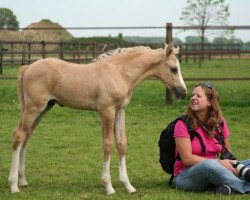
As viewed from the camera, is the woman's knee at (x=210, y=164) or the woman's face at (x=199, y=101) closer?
the woman's knee at (x=210, y=164)

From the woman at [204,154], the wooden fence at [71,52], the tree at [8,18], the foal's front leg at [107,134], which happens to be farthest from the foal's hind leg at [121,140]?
the tree at [8,18]

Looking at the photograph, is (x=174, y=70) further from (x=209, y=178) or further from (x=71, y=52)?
(x=71, y=52)

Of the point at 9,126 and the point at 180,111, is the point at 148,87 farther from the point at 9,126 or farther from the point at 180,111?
the point at 9,126

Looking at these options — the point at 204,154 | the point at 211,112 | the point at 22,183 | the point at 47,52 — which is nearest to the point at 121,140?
the point at 204,154

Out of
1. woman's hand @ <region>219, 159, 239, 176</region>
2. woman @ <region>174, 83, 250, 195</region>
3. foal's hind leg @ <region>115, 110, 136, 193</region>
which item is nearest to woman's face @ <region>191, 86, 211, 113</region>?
woman @ <region>174, 83, 250, 195</region>

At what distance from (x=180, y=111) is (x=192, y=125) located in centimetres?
664

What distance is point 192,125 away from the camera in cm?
558

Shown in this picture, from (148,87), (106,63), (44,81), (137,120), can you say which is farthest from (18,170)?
(148,87)

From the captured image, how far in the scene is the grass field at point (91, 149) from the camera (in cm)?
571

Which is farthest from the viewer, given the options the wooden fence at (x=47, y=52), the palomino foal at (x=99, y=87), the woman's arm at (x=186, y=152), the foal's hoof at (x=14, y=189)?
the wooden fence at (x=47, y=52)

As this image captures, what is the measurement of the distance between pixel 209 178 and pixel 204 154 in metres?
0.31

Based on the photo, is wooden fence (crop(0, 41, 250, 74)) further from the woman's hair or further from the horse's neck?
the woman's hair

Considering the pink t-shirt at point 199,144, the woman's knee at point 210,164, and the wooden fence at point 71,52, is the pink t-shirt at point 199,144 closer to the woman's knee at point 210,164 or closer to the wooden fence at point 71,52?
the woman's knee at point 210,164

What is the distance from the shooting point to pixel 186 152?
5.52 m
